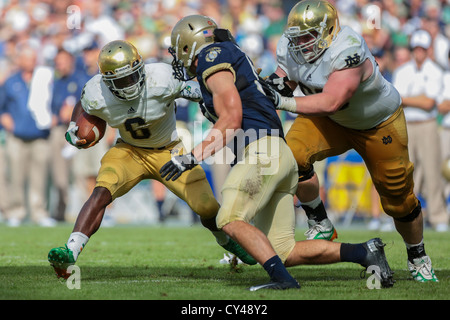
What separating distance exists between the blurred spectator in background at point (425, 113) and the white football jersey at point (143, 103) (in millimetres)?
4834

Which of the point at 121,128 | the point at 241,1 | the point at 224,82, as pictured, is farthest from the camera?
the point at 241,1

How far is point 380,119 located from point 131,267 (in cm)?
222

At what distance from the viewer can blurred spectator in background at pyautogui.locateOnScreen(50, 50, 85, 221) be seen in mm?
10984

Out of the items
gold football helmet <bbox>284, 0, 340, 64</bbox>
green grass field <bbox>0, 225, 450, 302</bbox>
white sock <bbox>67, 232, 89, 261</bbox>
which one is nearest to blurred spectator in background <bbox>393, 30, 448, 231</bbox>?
green grass field <bbox>0, 225, 450, 302</bbox>

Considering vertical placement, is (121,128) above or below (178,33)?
below

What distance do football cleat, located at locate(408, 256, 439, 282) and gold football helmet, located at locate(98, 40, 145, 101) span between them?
226cm

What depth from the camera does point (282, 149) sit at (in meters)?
4.62

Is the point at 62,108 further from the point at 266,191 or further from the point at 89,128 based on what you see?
the point at 266,191

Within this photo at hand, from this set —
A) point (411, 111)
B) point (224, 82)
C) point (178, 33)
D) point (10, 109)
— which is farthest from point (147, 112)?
point (10, 109)

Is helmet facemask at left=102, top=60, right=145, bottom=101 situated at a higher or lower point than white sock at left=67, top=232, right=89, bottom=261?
higher

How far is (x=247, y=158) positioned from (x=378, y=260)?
38.8 inches

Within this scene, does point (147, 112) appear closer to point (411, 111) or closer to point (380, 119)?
point (380, 119)

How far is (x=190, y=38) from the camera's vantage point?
15.8ft

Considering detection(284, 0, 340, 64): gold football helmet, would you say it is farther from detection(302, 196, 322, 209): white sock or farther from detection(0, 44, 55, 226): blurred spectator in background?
detection(0, 44, 55, 226): blurred spectator in background
